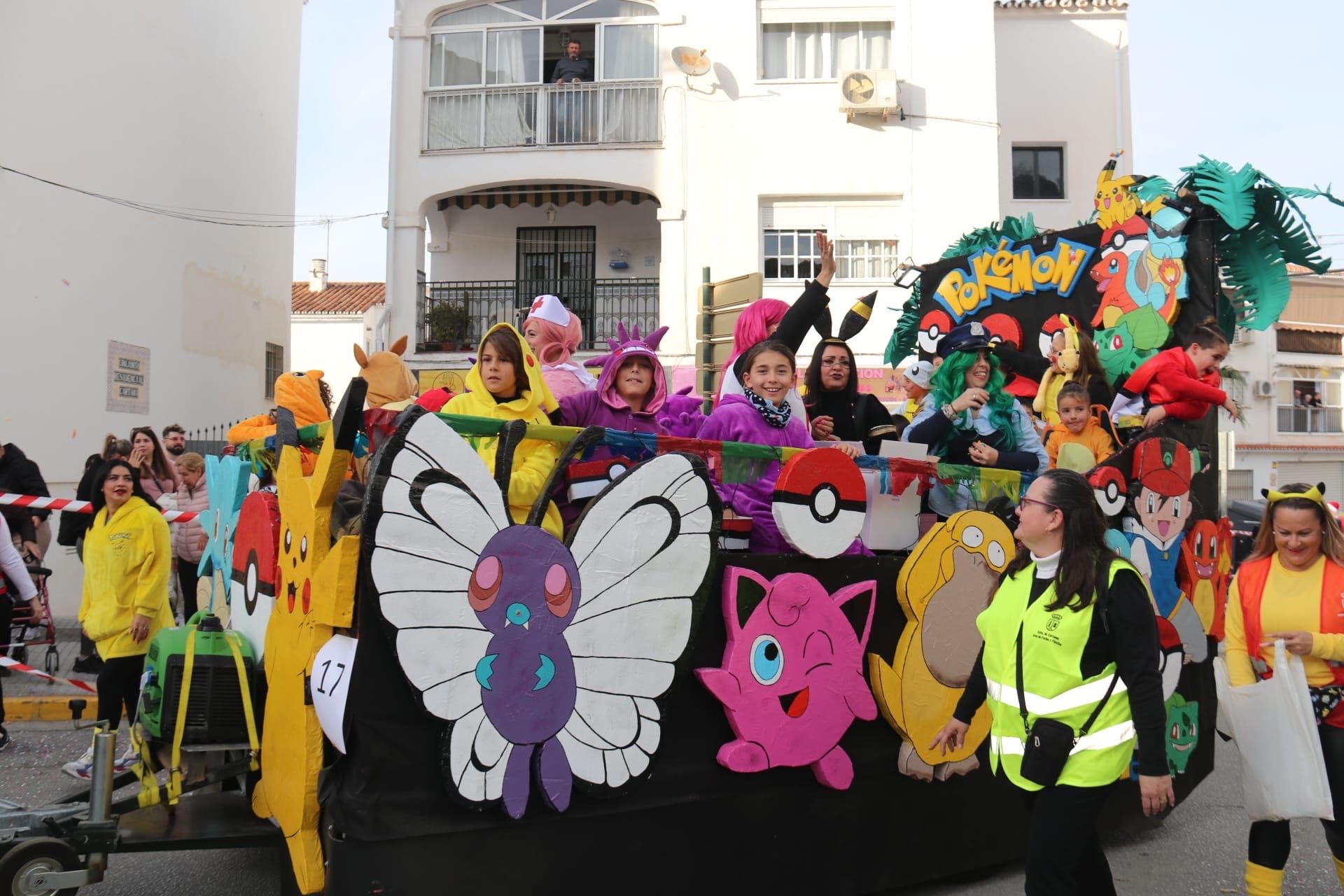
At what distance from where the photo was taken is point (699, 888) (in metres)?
4.19

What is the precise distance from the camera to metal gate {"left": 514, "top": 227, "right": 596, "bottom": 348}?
21.1 m

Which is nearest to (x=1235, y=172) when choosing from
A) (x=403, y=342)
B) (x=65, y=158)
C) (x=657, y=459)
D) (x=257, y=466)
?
(x=657, y=459)

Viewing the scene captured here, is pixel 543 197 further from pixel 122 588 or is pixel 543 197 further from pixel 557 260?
pixel 122 588

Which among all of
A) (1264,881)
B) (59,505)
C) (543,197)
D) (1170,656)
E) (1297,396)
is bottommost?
(1264,881)

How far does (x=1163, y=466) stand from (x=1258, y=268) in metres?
1.40

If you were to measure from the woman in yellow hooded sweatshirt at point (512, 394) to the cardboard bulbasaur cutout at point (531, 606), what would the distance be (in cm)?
12

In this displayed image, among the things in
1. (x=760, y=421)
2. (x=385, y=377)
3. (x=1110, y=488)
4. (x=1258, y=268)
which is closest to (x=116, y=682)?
(x=385, y=377)

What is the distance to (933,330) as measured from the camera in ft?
26.6

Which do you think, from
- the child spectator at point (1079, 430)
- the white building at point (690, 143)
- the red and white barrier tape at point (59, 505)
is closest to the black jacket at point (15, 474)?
the red and white barrier tape at point (59, 505)

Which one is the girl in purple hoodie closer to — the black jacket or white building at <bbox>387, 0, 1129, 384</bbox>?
the black jacket

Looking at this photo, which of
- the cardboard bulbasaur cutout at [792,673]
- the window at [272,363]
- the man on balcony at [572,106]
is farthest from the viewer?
the window at [272,363]

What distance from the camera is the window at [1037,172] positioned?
76.4 feet

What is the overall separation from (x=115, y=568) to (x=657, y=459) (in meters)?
3.46

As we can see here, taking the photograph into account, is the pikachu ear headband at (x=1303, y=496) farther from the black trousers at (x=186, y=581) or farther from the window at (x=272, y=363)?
the window at (x=272, y=363)
